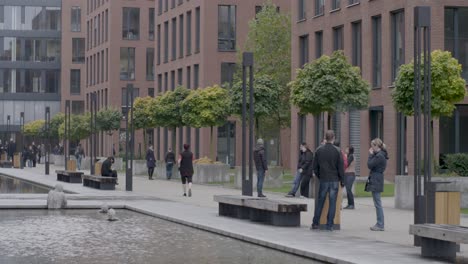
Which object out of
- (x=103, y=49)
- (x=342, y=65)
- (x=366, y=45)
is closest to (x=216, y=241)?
(x=342, y=65)

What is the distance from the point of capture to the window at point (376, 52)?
47.7 meters

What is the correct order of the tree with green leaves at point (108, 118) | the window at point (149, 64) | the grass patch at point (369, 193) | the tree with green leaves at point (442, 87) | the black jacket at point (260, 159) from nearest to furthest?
the tree with green leaves at point (442, 87), the black jacket at point (260, 159), the grass patch at point (369, 193), the tree with green leaves at point (108, 118), the window at point (149, 64)

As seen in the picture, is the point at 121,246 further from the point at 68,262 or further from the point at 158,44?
the point at 158,44

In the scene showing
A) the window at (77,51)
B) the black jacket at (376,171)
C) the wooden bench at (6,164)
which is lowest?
the wooden bench at (6,164)

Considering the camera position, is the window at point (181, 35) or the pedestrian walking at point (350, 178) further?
the window at point (181, 35)

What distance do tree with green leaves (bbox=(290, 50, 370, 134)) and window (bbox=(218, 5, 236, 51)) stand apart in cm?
3510

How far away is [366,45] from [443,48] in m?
5.61

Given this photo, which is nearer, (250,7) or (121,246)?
(121,246)

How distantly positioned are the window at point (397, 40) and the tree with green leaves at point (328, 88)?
28.1 feet

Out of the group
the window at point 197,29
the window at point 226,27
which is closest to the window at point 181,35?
the window at point 197,29

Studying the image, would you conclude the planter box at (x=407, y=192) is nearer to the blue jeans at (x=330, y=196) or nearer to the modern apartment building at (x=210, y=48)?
the blue jeans at (x=330, y=196)

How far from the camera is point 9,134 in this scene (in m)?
121

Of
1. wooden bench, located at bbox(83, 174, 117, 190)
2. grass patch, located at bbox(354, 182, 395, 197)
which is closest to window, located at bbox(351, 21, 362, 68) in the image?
grass patch, located at bbox(354, 182, 395, 197)

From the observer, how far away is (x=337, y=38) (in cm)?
5228
